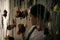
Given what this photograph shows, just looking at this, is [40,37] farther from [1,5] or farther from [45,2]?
[1,5]

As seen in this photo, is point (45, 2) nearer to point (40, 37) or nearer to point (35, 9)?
point (35, 9)

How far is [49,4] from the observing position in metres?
0.90

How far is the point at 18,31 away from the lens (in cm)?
92

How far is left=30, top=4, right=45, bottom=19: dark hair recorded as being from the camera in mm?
906

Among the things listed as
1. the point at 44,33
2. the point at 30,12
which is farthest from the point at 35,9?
the point at 44,33

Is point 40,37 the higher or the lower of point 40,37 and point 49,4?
the lower

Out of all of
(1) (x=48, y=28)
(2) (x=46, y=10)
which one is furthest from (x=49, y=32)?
(2) (x=46, y=10)

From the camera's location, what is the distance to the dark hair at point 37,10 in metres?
0.91

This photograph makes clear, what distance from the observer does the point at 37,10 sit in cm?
91

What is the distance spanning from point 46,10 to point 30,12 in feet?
0.31

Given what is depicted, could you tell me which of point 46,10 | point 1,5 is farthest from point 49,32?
point 1,5

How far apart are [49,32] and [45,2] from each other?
6.9 inches

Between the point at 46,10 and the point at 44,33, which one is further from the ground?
the point at 46,10

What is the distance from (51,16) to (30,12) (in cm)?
13
